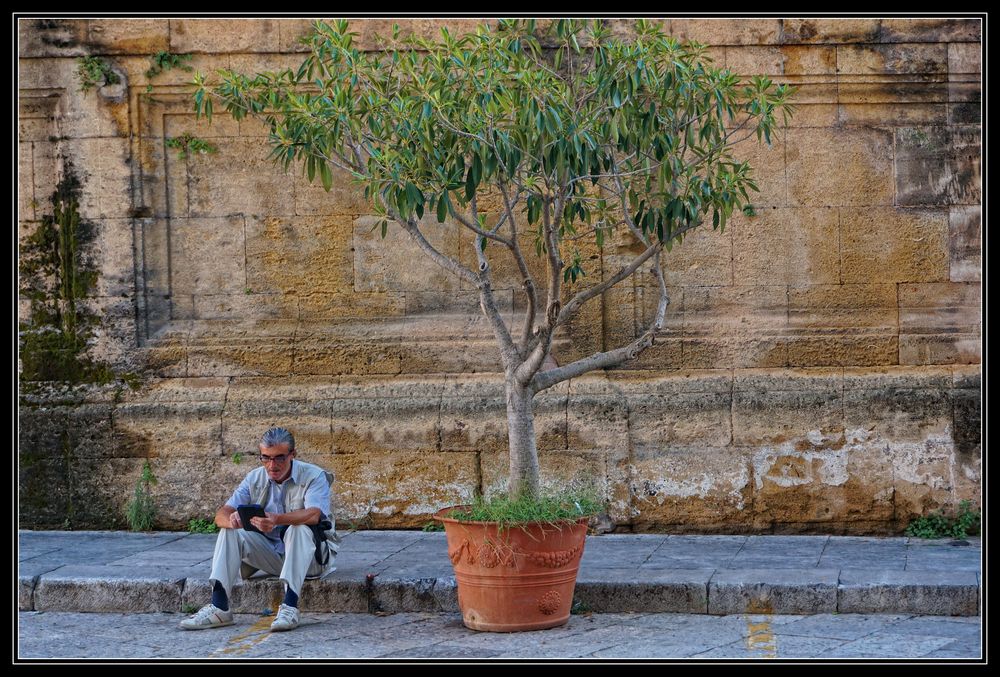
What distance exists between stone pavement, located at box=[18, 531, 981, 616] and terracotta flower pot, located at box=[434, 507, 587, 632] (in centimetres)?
49

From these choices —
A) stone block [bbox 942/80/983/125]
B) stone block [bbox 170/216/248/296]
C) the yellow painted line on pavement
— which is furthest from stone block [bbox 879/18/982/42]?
the yellow painted line on pavement

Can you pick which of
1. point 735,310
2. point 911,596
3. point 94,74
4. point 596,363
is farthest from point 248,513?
point 94,74

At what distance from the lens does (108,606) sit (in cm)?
674

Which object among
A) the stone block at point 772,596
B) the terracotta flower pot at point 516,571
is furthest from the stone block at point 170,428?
the stone block at point 772,596

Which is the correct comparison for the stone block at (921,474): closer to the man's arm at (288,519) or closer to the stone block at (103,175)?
the man's arm at (288,519)

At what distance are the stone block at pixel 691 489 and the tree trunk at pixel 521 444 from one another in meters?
2.17

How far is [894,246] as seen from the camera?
8516 millimetres

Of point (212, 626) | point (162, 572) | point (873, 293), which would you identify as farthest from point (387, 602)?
point (873, 293)

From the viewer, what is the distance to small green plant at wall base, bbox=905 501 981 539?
7.99m

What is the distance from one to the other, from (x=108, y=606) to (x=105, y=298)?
9.31ft

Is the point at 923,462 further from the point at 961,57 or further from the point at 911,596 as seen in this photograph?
the point at 961,57

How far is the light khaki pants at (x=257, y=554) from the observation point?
6.24 metres

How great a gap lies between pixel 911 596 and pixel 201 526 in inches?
185

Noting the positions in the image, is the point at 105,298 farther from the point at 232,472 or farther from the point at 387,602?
the point at 387,602
